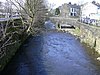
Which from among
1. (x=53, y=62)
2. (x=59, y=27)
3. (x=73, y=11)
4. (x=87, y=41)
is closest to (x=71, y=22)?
(x=59, y=27)

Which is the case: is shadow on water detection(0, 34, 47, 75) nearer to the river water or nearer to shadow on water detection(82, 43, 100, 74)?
the river water

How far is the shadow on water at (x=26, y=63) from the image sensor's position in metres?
23.1

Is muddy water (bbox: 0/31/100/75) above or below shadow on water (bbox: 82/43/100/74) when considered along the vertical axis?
above

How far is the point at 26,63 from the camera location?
2650cm

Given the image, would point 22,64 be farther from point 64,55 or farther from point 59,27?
point 59,27

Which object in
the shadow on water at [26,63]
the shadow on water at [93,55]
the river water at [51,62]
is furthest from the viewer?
the shadow on water at [93,55]

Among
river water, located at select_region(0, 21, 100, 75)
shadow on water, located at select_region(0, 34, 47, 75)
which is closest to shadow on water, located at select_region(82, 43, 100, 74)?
river water, located at select_region(0, 21, 100, 75)

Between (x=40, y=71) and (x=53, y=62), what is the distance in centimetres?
377

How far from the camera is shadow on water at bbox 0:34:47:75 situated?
2312 cm

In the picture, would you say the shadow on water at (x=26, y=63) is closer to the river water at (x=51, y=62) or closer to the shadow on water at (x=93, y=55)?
the river water at (x=51, y=62)

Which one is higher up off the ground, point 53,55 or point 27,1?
point 27,1

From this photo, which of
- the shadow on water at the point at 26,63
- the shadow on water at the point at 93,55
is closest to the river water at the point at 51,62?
the shadow on water at the point at 26,63

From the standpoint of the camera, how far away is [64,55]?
30766 mm

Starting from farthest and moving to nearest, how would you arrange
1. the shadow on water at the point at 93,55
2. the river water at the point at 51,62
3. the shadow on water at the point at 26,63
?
1. the shadow on water at the point at 93,55
2. the river water at the point at 51,62
3. the shadow on water at the point at 26,63
